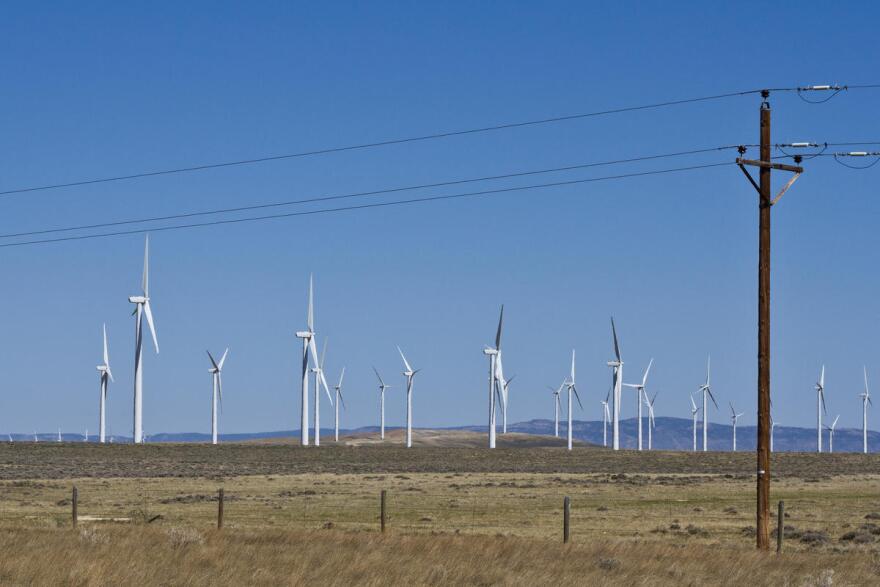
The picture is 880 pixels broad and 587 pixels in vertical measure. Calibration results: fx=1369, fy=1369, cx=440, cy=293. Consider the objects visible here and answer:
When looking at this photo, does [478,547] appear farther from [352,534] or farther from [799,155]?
[799,155]

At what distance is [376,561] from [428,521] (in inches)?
725

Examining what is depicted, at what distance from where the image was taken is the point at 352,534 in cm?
3612

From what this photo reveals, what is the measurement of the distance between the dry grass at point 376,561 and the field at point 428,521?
7 cm

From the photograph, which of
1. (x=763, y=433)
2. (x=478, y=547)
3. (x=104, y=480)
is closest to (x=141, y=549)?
(x=478, y=547)

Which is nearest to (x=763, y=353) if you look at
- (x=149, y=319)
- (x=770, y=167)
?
(x=770, y=167)

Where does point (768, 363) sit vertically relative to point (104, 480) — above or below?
above

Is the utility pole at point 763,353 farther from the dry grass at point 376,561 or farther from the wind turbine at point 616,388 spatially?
the wind turbine at point 616,388

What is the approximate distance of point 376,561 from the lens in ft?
102

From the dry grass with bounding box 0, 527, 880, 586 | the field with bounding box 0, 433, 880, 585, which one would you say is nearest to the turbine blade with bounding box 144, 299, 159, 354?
the field with bounding box 0, 433, 880, 585

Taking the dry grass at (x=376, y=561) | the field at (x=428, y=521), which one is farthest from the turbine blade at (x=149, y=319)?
the dry grass at (x=376, y=561)

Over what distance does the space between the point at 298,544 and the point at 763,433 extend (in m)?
12.1

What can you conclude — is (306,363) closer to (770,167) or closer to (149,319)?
(149,319)

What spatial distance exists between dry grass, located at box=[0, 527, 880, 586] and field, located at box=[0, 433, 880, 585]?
72 mm

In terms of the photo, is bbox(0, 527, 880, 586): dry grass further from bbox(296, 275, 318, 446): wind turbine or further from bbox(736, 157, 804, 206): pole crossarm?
bbox(296, 275, 318, 446): wind turbine
